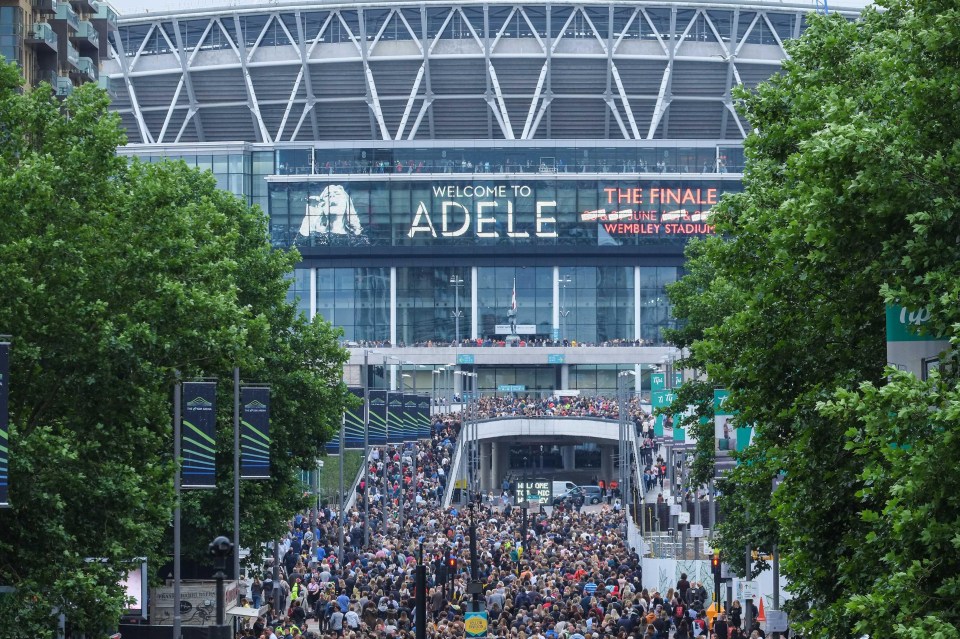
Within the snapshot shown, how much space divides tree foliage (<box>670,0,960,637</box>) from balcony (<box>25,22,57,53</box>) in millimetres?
37493

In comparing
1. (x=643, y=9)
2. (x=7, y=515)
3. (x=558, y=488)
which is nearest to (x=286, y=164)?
(x=643, y=9)

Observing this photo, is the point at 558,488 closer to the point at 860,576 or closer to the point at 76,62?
the point at 76,62

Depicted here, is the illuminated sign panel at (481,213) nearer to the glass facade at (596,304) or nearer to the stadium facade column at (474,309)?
the stadium facade column at (474,309)

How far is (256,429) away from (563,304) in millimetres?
102240

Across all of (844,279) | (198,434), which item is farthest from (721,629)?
(844,279)

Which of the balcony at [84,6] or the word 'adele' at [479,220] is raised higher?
the balcony at [84,6]

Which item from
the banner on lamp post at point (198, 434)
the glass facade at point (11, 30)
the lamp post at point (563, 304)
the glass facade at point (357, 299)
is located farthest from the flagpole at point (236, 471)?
the lamp post at point (563, 304)

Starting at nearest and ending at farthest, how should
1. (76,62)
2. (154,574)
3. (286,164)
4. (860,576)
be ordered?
(860,576) → (154,574) → (76,62) → (286,164)

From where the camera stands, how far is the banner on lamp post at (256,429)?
117ft

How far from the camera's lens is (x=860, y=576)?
18578mm

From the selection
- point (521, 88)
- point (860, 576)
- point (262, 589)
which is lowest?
point (262, 589)

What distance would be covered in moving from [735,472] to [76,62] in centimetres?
4620

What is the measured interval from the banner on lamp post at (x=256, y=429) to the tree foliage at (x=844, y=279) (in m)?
11.8

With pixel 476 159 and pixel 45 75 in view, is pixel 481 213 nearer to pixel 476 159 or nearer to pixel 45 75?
pixel 476 159
